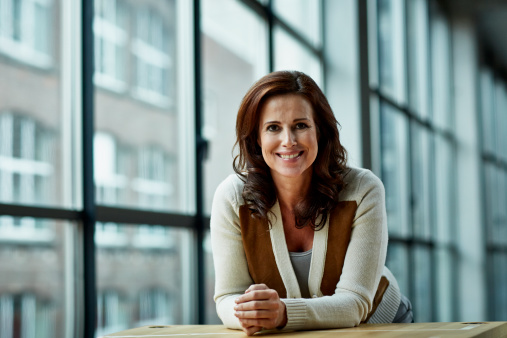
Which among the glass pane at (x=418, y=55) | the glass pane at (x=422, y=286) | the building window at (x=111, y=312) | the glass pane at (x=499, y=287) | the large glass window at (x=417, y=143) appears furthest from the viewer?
the glass pane at (x=499, y=287)

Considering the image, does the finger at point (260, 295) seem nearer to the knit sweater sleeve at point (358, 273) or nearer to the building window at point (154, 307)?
the knit sweater sleeve at point (358, 273)

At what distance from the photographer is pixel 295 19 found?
5.05m

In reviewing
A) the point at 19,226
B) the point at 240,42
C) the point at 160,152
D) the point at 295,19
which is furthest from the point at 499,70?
the point at 19,226

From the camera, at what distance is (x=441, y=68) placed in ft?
30.7

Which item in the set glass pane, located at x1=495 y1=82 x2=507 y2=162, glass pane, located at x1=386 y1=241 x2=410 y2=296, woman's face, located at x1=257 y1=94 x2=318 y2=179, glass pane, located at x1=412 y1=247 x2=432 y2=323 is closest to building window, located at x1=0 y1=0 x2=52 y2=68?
woman's face, located at x1=257 y1=94 x2=318 y2=179

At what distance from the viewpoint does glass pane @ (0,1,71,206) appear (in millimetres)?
2293

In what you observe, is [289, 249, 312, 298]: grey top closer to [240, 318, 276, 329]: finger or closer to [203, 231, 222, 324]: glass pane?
[240, 318, 276, 329]: finger

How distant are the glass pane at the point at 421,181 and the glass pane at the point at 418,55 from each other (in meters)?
0.29

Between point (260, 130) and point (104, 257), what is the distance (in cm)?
128

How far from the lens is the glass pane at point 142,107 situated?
113 inches

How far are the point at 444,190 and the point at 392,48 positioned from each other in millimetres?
2568

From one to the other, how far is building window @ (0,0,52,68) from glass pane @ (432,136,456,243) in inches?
269

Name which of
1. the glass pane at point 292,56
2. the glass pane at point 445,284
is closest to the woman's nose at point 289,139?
the glass pane at point 292,56

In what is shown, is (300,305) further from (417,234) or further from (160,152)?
(417,234)
